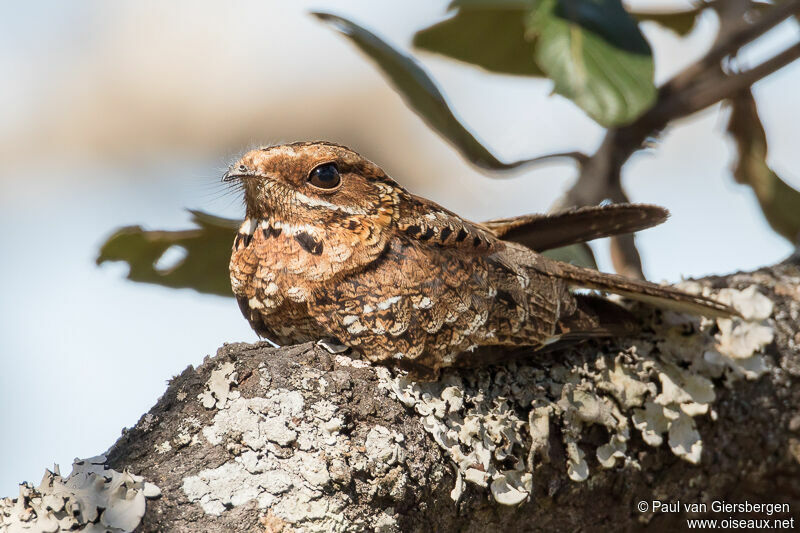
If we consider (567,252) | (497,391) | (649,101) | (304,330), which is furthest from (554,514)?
(649,101)

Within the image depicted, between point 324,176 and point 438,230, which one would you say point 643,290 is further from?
point 324,176

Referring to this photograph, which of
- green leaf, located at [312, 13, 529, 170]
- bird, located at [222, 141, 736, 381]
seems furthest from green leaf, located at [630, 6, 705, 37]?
bird, located at [222, 141, 736, 381]

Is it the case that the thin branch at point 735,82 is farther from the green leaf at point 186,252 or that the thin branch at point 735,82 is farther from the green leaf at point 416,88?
the green leaf at point 186,252

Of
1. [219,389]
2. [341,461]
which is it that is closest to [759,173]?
[341,461]

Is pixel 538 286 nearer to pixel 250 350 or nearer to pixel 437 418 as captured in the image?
pixel 437 418

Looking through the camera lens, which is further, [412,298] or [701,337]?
[701,337]

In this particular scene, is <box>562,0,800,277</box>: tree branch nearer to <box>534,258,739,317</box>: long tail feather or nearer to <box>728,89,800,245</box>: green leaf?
<box>728,89,800,245</box>: green leaf

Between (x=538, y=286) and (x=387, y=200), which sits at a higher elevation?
(x=387, y=200)

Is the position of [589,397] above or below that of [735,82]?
below
